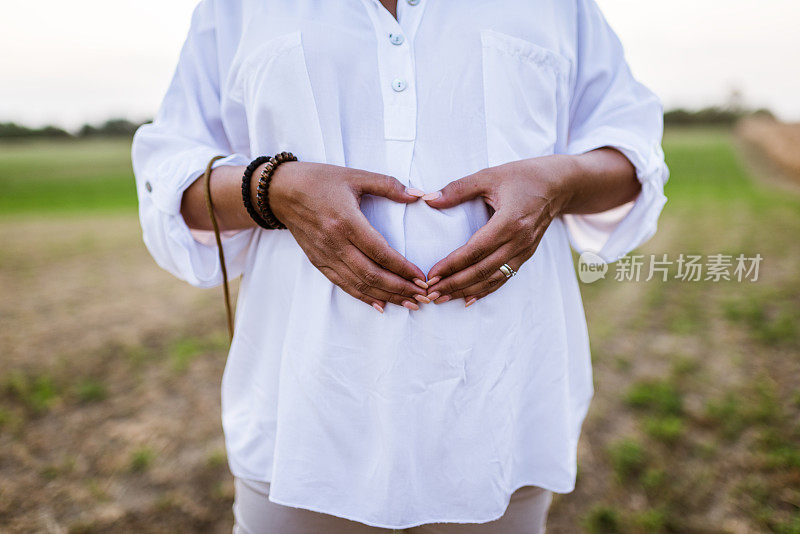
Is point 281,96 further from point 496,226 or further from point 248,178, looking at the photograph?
point 496,226

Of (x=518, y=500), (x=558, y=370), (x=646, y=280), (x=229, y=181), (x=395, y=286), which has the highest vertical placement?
(x=229, y=181)

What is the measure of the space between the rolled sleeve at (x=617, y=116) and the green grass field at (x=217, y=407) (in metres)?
1.89

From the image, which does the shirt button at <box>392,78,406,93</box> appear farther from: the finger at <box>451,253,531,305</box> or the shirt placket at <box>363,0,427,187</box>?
the finger at <box>451,253,531,305</box>

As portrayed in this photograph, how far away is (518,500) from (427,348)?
0.50m

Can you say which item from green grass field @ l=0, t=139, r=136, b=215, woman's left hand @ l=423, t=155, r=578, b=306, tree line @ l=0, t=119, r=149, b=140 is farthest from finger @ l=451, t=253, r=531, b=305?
tree line @ l=0, t=119, r=149, b=140

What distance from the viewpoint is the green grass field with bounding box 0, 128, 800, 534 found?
2699mm

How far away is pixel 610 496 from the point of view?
9.07ft

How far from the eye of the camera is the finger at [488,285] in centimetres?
106

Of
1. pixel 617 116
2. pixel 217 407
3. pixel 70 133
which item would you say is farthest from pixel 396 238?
pixel 70 133

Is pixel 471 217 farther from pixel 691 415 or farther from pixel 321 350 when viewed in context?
pixel 691 415

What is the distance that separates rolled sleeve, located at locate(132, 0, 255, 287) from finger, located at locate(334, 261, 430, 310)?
1.26ft

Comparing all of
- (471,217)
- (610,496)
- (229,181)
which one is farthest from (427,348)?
(610,496)

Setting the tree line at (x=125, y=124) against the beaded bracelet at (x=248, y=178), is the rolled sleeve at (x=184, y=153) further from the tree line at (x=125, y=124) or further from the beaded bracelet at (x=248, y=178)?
the tree line at (x=125, y=124)

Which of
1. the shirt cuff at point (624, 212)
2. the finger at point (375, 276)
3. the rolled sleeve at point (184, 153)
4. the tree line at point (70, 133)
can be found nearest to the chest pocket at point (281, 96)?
the rolled sleeve at point (184, 153)
